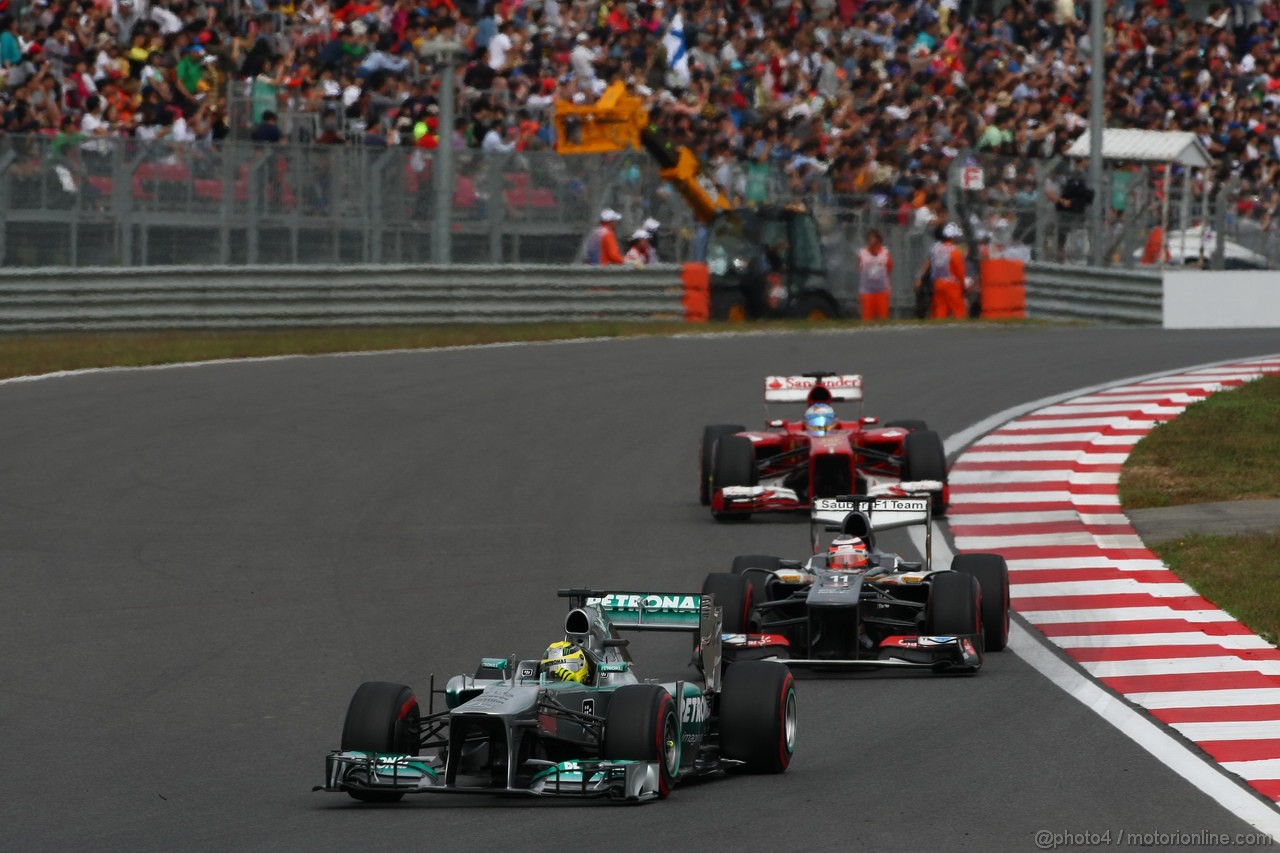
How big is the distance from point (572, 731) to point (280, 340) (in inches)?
695

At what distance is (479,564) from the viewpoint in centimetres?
1310

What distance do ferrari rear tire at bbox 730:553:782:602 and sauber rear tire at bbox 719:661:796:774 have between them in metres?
2.51

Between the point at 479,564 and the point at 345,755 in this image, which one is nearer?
the point at 345,755

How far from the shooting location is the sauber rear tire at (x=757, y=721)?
26.2 ft

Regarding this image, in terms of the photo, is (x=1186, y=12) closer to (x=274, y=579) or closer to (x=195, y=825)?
(x=274, y=579)

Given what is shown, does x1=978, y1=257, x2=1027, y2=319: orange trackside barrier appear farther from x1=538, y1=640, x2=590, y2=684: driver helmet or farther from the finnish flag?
x1=538, y1=640, x2=590, y2=684: driver helmet

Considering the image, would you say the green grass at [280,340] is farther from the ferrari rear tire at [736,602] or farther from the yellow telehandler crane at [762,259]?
the ferrari rear tire at [736,602]

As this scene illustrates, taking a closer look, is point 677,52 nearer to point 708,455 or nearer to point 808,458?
point 708,455

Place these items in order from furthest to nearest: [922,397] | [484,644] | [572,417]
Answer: [922,397] < [572,417] < [484,644]

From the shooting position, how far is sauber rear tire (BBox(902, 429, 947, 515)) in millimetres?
14891

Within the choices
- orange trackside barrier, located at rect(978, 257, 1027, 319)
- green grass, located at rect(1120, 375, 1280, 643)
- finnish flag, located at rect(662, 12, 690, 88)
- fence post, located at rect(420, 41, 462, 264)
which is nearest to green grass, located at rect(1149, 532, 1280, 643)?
green grass, located at rect(1120, 375, 1280, 643)

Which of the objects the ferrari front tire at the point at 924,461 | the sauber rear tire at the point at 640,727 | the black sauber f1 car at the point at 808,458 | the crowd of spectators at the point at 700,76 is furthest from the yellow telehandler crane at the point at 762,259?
the sauber rear tire at the point at 640,727

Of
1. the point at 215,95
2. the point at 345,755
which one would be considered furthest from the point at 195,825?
the point at 215,95

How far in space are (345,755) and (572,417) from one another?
11.8m
